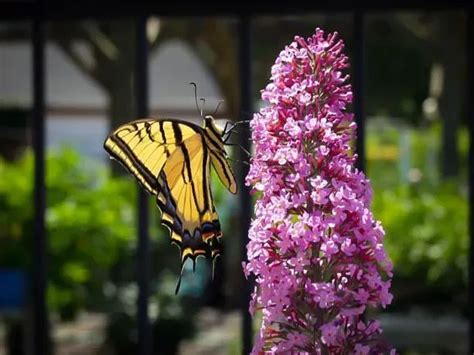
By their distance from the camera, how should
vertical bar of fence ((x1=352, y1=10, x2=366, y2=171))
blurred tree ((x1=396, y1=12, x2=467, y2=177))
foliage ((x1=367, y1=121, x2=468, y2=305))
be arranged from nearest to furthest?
vertical bar of fence ((x1=352, y1=10, x2=366, y2=171)) < foliage ((x1=367, y1=121, x2=468, y2=305)) < blurred tree ((x1=396, y1=12, x2=467, y2=177))

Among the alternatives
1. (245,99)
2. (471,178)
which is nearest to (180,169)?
(245,99)

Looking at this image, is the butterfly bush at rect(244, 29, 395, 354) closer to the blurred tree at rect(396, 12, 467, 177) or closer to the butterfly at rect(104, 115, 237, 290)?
the butterfly at rect(104, 115, 237, 290)

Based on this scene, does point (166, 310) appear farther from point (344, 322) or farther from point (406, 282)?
point (344, 322)

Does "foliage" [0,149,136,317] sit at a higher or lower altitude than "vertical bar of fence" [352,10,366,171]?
lower

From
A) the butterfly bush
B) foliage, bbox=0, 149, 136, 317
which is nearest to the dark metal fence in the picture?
the butterfly bush

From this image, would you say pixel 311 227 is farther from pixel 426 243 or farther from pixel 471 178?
pixel 426 243

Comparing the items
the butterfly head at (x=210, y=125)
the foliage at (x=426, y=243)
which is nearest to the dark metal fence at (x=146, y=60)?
the butterfly head at (x=210, y=125)

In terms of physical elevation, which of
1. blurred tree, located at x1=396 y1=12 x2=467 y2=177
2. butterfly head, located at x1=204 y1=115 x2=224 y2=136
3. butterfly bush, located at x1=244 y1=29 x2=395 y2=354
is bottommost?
butterfly bush, located at x1=244 y1=29 x2=395 y2=354

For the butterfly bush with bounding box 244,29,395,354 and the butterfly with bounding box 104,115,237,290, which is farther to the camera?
the butterfly with bounding box 104,115,237,290

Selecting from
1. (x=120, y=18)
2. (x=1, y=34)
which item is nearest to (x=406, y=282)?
(x=120, y=18)
